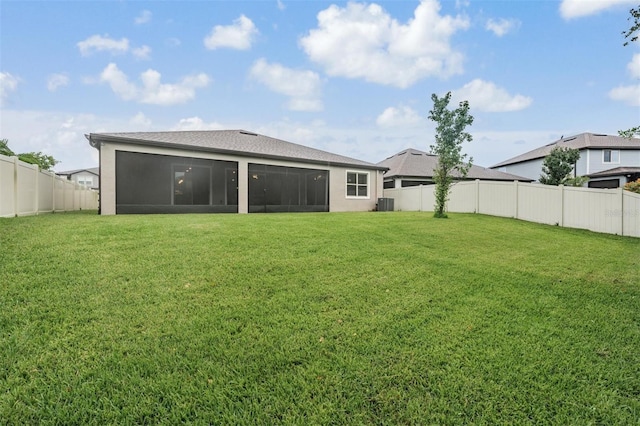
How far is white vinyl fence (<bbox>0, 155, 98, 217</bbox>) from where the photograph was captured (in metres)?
8.33

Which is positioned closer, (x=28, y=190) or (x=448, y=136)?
(x=28, y=190)

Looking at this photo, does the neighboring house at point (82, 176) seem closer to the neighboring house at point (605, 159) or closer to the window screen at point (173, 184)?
the window screen at point (173, 184)

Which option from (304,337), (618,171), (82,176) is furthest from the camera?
(82,176)

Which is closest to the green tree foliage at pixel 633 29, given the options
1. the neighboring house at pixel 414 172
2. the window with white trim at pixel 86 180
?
the neighboring house at pixel 414 172

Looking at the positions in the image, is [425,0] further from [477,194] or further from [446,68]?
[477,194]

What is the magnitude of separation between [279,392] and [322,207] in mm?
14491

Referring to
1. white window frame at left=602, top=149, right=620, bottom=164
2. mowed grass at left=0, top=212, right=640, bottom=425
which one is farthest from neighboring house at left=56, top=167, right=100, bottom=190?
white window frame at left=602, top=149, right=620, bottom=164

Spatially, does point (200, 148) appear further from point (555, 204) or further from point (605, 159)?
point (605, 159)

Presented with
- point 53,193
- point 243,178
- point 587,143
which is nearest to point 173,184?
point 243,178

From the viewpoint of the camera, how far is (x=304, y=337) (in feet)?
9.64

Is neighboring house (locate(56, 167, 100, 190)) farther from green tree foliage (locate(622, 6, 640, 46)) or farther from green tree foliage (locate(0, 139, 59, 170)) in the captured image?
green tree foliage (locate(622, 6, 640, 46))

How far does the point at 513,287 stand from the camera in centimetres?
434

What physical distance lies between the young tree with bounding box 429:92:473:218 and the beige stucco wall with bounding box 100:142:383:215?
18.9 ft

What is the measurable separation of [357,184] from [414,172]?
253 inches
